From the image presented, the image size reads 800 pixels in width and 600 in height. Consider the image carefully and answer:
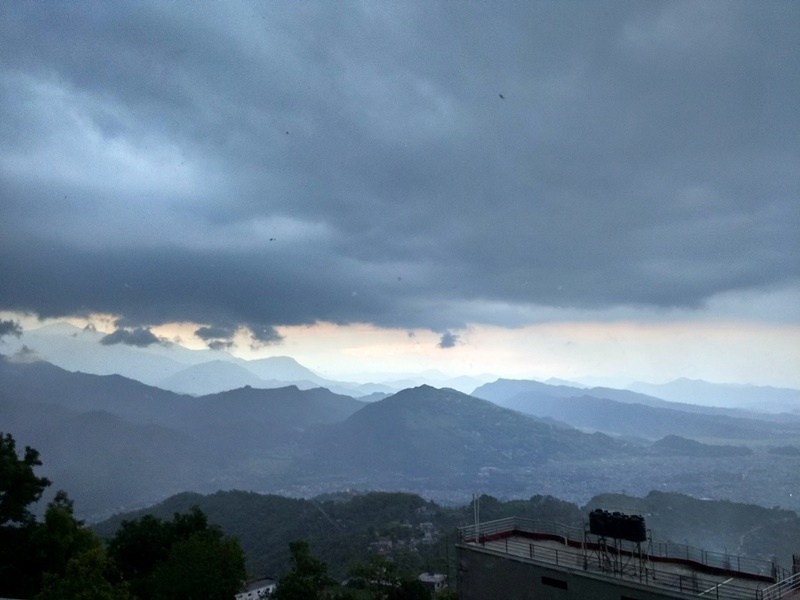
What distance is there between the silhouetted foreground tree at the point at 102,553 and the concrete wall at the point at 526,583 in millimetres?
7123

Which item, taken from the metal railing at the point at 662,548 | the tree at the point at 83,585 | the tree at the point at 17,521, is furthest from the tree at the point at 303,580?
the metal railing at the point at 662,548

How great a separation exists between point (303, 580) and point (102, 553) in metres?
6.46

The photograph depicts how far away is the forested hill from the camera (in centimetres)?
6731

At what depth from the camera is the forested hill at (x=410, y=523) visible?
67312 mm

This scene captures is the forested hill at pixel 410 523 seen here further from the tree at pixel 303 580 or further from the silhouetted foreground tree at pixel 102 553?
the silhouetted foreground tree at pixel 102 553

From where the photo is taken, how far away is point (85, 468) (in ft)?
607

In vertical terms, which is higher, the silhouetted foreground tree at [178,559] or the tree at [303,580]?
the silhouetted foreground tree at [178,559]

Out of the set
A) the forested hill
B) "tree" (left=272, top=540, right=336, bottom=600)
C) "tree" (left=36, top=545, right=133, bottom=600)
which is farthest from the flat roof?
the forested hill

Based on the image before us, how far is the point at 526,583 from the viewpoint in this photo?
1136cm

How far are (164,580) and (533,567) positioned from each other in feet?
32.0

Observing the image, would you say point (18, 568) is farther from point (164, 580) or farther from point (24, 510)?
→ point (164, 580)

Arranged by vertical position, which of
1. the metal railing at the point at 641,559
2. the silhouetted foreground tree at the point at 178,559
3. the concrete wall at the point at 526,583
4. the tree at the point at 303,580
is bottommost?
the tree at the point at 303,580

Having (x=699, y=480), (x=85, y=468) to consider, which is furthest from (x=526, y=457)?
(x=85, y=468)

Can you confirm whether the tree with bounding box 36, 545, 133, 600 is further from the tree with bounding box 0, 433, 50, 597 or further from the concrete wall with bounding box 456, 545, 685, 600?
the concrete wall with bounding box 456, 545, 685, 600
